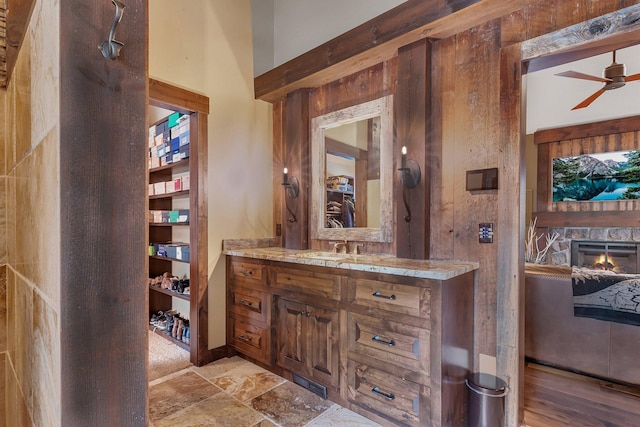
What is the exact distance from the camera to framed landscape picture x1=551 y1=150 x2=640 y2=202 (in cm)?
523

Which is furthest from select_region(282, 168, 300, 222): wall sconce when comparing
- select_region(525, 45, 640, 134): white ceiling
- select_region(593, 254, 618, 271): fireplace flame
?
select_region(593, 254, 618, 271): fireplace flame

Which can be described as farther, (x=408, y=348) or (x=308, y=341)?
(x=308, y=341)

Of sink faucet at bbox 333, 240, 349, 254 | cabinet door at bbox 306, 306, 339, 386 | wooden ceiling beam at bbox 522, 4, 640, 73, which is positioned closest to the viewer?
wooden ceiling beam at bbox 522, 4, 640, 73

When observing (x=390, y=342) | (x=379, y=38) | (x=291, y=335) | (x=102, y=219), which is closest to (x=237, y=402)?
(x=291, y=335)

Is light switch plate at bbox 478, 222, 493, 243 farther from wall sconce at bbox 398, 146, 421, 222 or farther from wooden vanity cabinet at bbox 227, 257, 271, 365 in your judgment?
wooden vanity cabinet at bbox 227, 257, 271, 365

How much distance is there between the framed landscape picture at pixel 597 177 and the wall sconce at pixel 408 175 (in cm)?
509

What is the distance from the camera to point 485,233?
6.50 feet

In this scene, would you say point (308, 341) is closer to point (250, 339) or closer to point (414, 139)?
point (250, 339)

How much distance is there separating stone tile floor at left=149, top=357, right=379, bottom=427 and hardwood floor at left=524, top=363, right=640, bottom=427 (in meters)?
1.14

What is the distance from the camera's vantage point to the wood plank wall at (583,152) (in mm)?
5188

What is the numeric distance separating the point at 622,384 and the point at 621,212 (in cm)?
418

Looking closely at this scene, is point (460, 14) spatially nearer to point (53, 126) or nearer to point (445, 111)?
point (445, 111)

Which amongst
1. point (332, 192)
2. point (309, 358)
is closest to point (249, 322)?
point (309, 358)

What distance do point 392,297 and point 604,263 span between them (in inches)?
221
